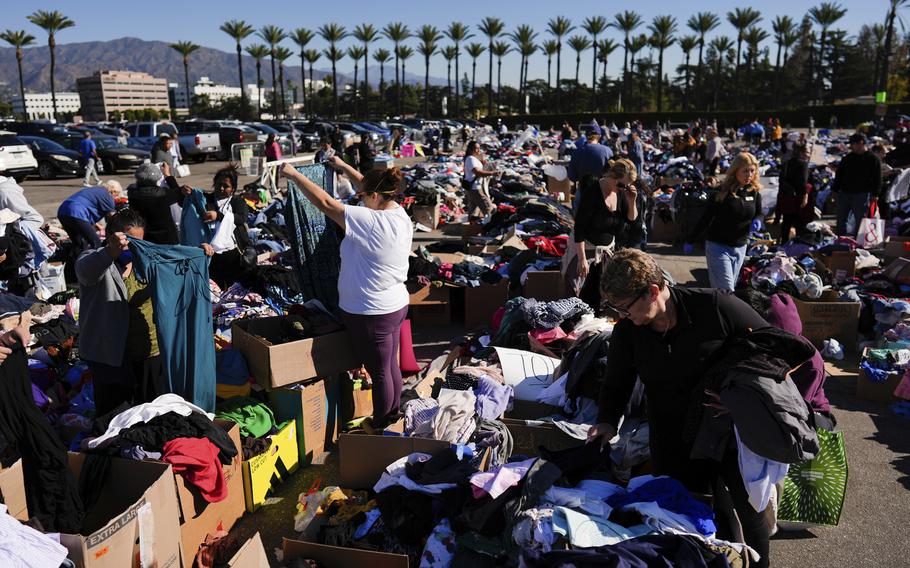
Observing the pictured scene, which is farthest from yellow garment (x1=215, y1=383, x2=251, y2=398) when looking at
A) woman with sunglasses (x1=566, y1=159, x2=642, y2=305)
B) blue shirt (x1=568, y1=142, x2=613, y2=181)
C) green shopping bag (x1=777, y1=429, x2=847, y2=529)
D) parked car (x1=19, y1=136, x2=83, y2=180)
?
parked car (x1=19, y1=136, x2=83, y2=180)

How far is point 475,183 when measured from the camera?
1258cm

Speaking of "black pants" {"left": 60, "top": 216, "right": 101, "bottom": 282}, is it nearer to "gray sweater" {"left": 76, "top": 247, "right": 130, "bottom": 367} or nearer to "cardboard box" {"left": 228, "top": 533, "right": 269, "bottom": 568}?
"gray sweater" {"left": 76, "top": 247, "right": 130, "bottom": 367}

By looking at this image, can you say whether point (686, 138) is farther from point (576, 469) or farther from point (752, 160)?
point (576, 469)

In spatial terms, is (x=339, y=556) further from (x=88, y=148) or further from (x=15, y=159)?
(x=15, y=159)

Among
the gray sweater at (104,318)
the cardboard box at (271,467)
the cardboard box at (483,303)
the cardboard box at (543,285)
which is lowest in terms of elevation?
the cardboard box at (271,467)

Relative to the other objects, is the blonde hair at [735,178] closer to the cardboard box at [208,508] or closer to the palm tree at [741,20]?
the cardboard box at [208,508]

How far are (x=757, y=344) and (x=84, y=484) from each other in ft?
10.3

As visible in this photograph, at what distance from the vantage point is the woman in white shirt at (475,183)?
12.5 m

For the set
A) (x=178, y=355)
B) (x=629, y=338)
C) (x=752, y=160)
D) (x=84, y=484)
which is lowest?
(x=84, y=484)

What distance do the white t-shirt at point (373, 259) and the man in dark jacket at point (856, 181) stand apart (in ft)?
25.2

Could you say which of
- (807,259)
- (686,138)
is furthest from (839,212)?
(686,138)

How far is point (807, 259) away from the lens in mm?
8008

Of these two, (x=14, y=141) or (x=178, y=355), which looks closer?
(x=178, y=355)

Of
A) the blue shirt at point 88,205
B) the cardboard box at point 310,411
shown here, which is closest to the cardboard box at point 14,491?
Answer: the cardboard box at point 310,411
